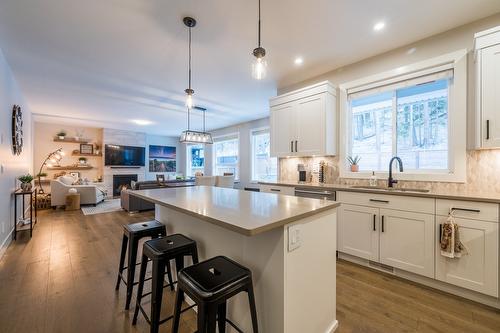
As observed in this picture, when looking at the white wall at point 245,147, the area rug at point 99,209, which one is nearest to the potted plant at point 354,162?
the white wall at point 245,147

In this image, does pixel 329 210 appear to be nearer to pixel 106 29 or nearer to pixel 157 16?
pixel 157 16

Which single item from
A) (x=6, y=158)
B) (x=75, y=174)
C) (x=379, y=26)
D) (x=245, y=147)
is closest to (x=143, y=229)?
(x=6, y=158)

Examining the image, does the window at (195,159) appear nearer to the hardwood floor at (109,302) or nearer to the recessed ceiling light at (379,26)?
the hardwood floor at (109,302)

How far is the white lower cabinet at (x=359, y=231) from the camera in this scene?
8.10ft

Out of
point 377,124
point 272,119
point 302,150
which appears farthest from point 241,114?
point 377,124

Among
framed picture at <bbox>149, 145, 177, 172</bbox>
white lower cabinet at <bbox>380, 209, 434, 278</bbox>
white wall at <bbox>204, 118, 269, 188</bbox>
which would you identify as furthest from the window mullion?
framed picture at <bbox>149, 145, 177, 172</bbox>

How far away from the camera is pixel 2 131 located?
3.05m

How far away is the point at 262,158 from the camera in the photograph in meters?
6.83

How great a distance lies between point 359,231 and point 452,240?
0.84 meters

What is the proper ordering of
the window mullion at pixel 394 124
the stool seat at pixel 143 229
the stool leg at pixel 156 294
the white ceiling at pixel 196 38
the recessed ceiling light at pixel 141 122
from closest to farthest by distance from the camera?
the stool leg at pixel 156 294, the stool seat at pixel 143 229, the white ceiling at pixel 196 38, the window mullion at pixel 394 124, the recessed ceiling light at pixel 141 122

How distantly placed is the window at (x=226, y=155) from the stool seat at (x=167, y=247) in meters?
5.95

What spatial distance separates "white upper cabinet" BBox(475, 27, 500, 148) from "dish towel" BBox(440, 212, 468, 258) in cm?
85

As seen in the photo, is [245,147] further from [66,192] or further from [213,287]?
[213,287]

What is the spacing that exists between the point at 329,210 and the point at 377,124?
2.21 meters
